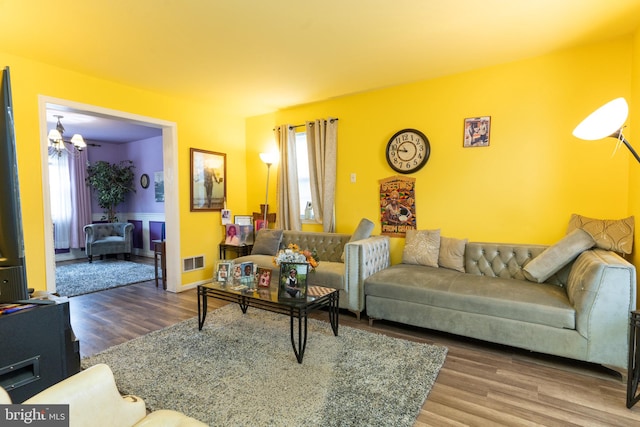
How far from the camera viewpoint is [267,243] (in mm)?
4449

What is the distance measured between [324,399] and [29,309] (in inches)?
61.6

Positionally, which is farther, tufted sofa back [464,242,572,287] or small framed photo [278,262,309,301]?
tufted sofa back [464,242,572,287]

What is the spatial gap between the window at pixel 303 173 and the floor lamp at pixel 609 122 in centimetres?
330

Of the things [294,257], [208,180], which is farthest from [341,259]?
[208,180]

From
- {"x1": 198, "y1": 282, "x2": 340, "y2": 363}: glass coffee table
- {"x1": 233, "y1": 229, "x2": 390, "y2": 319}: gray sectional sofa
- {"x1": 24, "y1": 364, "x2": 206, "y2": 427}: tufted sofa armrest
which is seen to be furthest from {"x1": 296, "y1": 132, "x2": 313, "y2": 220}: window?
{"x1": 24, "y1": 364, "x2": 206, "y2": 427}: tufted sofa armrest

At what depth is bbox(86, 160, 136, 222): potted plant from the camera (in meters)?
6.79

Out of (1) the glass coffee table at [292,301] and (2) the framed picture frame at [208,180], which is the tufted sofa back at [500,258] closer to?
(1) the glass coffee table at [292,301]

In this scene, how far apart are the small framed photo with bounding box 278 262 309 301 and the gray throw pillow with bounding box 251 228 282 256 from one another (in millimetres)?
1798

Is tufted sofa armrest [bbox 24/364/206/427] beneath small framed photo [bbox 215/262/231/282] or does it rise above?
above

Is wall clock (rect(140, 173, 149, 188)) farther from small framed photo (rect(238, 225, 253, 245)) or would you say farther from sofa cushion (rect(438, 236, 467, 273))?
sofa cushion (rect(438, 236, 467, 273))

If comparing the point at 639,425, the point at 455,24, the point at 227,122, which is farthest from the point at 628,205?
the point at 227,122

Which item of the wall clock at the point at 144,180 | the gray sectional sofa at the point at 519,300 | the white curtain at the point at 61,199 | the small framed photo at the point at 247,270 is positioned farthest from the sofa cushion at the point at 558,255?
the white curtain at the point at 61,199

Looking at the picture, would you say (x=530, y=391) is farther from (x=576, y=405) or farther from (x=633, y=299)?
(x=633, y=299)

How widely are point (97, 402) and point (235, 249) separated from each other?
158 inches
